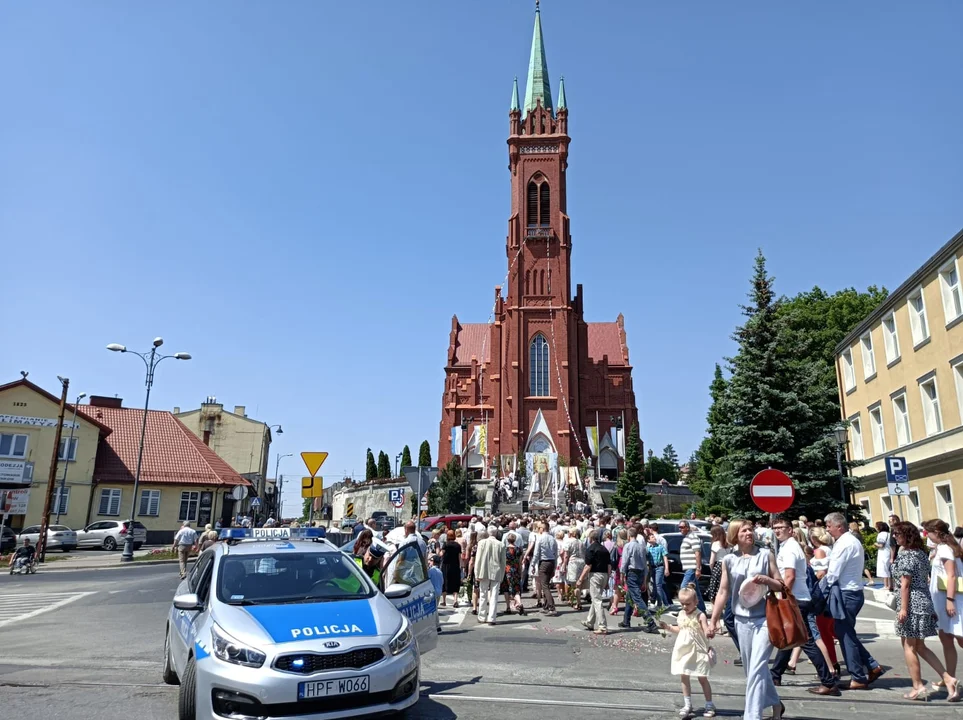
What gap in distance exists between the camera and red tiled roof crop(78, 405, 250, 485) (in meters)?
40.7

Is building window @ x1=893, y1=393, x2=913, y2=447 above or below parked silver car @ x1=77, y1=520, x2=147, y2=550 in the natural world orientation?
above

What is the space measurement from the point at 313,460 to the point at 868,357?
74.4 feet

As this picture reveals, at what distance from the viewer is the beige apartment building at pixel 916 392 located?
20.3m

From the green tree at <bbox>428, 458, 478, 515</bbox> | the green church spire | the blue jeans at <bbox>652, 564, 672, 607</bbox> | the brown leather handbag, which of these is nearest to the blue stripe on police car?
the brown leather handbag

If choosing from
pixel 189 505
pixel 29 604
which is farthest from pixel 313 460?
pixel 189 505

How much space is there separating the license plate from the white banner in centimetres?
3960

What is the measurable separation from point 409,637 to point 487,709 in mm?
1304

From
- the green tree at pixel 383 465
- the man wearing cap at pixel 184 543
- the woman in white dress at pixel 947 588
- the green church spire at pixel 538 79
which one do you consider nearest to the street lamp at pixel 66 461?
the man wearing cap at pixel 184 543

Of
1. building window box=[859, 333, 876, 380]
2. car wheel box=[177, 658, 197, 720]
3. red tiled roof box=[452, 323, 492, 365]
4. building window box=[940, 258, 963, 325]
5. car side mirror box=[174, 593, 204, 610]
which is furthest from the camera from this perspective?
red tiled roof box=[452, 323, 492, 365]

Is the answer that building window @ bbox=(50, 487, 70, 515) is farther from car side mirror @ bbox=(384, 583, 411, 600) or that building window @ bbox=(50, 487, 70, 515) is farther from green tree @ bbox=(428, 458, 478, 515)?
car side mirror @ bbox=(384, 583, 411, 600)

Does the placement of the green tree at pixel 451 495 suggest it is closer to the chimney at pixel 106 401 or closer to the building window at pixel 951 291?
the chimney at pixel 106 401

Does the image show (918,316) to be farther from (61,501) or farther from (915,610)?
(61,501)

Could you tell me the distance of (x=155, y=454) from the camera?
1668 inches

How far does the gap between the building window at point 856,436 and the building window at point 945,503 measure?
22.4ft
